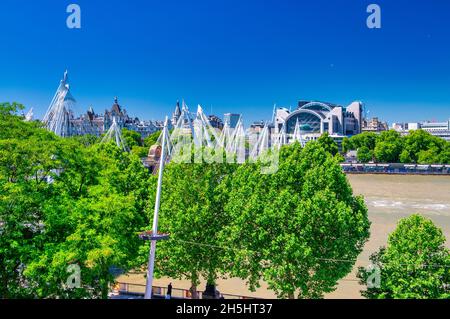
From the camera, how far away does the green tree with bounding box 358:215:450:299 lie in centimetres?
1012

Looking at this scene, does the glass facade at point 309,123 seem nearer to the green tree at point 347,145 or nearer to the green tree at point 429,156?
the green tree at point 347,145

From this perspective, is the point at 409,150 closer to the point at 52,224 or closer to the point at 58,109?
the point at 58,109

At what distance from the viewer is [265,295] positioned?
49.3ft

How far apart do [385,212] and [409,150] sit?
49.4 meters

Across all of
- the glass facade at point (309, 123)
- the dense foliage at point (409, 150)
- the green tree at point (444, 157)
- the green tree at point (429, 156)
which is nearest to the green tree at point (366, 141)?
the dense foliage at point (409, 150)

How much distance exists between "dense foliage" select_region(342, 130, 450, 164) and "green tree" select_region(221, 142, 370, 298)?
217 feet

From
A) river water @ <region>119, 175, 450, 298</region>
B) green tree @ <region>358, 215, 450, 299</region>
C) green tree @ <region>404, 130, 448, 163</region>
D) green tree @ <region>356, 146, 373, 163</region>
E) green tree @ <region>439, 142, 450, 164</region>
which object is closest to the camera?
green tree @ <region>358, 215, 450, 299</region>

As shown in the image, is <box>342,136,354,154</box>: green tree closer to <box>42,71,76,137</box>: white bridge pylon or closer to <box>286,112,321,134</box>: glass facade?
<box>286,112,321,134</box>: glass facade

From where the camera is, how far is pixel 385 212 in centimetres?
3150

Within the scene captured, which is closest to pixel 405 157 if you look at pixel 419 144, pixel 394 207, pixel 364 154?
pixel 419 144

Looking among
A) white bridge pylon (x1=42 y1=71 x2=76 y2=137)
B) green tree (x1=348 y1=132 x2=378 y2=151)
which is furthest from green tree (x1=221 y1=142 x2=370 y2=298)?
green tree (x1=348 y1=132 x2=378 y2=151)

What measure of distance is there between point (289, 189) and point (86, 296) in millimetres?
6609
